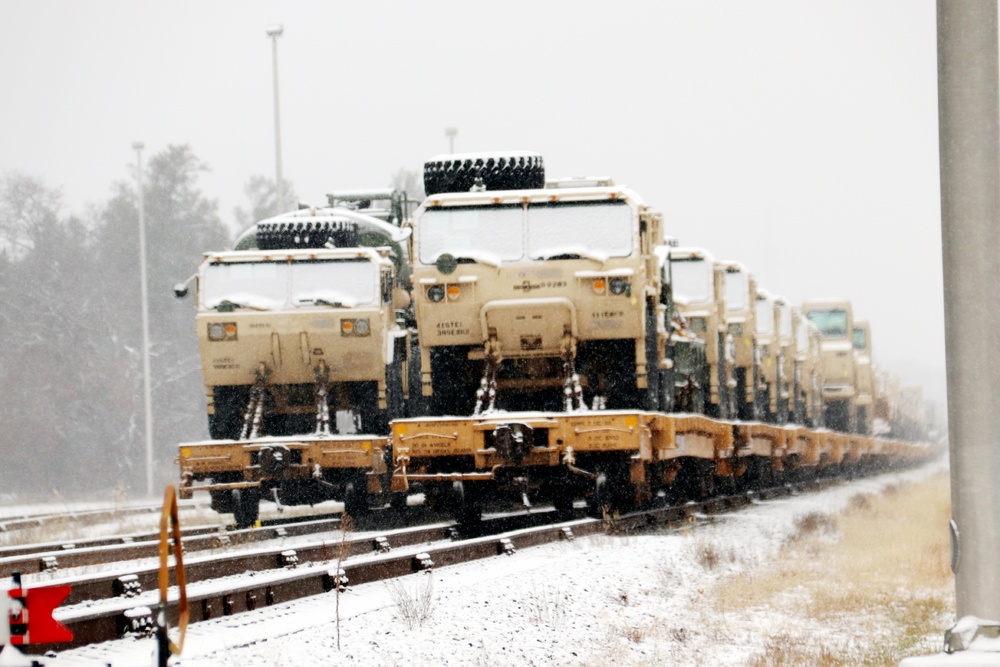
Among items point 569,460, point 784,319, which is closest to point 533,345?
point 569,460

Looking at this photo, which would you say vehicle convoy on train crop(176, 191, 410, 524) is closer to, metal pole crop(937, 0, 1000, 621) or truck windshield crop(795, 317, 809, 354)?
metal pole crop(937, 0, 1000, 621)

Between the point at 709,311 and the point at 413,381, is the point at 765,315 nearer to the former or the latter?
the point at 709,311

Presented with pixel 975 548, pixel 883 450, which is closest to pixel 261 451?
pixel 975 548

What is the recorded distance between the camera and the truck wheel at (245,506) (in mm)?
17953

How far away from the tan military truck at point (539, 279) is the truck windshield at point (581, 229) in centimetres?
1

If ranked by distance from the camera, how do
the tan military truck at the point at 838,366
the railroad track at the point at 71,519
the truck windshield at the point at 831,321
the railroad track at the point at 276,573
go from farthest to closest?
the truck windshield at the point at 831,321
the tan military truck at the point at 838,366
the railroad track at the point at 71,519
the railroad track at the point at 276,573

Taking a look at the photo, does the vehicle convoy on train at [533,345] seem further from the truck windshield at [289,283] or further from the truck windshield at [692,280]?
the truck windshield at [692,280]

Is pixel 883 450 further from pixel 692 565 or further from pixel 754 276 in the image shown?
pixel 692 565

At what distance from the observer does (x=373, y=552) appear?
13.4 metres

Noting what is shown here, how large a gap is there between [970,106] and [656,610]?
4702mm

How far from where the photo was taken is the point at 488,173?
16812 millimetres

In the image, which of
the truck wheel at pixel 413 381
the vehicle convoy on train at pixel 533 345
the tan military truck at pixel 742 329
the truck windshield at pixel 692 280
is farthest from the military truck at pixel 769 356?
the vehicle convoy on train at pixel 533 345

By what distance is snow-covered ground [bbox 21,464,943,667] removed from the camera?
24.8ft

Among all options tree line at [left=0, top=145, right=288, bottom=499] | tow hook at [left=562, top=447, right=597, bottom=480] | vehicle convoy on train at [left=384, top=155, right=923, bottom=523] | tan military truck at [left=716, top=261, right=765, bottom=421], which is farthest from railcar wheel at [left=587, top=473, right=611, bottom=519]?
tree line at [left=0, top=145, right=288, bottom=499]
